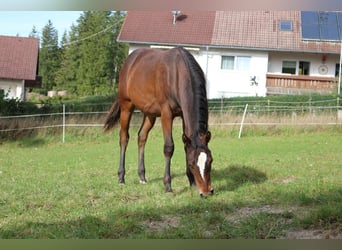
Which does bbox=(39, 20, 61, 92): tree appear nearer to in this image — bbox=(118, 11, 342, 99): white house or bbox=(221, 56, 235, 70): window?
bbox=(118, 11, 342, 99): white house

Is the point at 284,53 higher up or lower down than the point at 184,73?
higher up

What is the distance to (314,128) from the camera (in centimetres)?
987

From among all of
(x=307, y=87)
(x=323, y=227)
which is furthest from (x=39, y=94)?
(x=323, y=227)

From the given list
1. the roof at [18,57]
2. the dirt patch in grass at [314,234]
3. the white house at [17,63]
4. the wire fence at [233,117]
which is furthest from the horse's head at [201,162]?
the roof at [18,57]

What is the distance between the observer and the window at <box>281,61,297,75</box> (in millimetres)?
15065

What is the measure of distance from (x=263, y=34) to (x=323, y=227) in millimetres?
9540

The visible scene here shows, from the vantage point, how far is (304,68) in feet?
49.0

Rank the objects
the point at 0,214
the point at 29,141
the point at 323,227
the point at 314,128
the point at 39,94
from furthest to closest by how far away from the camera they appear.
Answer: the point at 39,94 < the point at 29,141 < the point at 314,128 < the point at 0,214 < the point at 323,227

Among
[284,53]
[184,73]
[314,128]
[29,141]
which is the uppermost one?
[284,53]

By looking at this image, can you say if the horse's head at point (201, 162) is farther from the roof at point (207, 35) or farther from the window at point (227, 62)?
the window at point (227, 62)

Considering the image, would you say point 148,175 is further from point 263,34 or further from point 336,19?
point 263,34

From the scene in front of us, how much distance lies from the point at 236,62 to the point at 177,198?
986 cm

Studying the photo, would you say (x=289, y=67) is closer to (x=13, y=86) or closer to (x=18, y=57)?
(x=18, y=57)

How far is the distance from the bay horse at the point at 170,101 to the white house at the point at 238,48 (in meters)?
6.51
